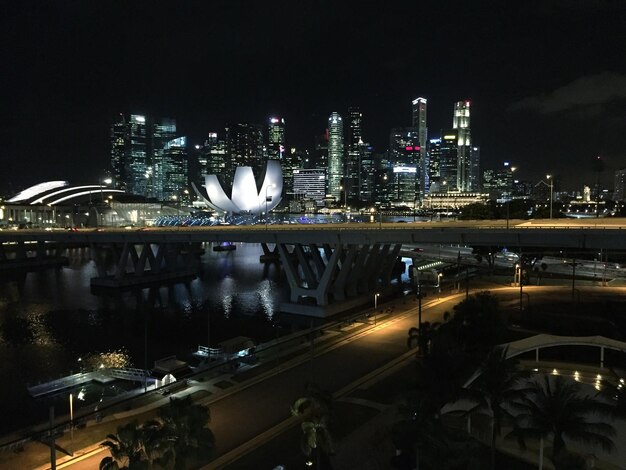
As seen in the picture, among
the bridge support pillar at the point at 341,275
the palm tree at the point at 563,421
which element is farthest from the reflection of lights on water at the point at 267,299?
the palm tree at the point at 563,421

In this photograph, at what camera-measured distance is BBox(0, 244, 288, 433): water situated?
81.6 feet

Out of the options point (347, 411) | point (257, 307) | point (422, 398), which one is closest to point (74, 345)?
point (257, 307)

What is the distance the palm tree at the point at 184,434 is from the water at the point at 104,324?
538 inches

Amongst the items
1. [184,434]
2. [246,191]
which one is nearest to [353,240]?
[184,434]

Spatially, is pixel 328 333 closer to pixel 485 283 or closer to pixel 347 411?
pixel 347 411

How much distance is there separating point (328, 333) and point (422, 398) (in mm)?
15791

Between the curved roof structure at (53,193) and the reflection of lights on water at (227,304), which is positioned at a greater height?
the curved roof structure at (53,193)

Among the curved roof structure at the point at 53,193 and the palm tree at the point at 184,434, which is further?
the curved roof structure at the point at 53,193

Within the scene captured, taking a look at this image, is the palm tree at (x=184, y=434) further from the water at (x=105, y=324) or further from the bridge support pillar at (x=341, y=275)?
the bridge support pillar at (x=341, y=275)

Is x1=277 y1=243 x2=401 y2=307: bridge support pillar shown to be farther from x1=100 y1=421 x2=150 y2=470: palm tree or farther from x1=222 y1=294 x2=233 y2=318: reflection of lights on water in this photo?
x1=100 y1=421 x2=150 y2=470: palm tree

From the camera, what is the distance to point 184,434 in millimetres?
9672

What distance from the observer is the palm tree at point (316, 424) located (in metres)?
11.2

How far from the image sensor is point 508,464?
12.4 metres

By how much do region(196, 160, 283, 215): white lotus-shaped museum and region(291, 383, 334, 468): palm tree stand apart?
72.3 metres
